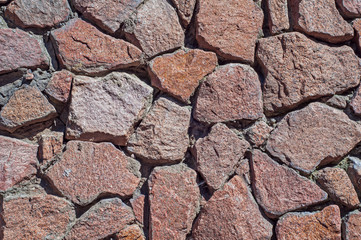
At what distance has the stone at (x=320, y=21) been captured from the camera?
4.31ft

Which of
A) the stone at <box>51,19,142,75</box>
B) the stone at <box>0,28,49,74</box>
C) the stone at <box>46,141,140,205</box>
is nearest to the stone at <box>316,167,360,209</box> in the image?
the stone at <box>46,141,140,205</box>

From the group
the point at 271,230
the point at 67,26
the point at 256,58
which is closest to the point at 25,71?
the point at 67,26

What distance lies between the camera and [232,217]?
3.94 feet

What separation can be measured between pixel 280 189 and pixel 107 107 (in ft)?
2.16

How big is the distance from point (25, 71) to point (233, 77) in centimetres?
69

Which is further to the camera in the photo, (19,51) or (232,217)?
(232,217)

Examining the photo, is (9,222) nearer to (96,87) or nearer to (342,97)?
(96,87)

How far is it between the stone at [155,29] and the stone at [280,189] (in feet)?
1.66

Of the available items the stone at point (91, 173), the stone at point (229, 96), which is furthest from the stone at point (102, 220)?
the stone at point (229, 96)

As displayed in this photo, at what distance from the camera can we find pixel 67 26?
1154 millimetres

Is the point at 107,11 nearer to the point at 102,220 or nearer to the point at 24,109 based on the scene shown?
the point at 24,109

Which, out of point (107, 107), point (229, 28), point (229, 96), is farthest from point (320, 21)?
point (107, 107)

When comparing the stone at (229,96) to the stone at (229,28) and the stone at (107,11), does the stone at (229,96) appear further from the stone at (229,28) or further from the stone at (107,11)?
the stone at (107,11)

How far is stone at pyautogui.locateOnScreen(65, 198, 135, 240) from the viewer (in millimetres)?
1111
